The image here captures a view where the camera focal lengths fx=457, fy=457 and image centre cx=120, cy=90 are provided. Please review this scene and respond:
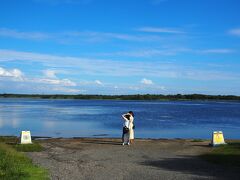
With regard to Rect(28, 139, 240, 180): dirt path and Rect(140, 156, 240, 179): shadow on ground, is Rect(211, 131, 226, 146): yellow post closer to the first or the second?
Rect(28, 139, 240, 180): dirt path

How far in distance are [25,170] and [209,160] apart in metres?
6.81

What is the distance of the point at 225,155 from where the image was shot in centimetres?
1752

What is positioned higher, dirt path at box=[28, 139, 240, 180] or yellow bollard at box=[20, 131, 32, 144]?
yellow bollard at box=[20, 131, 32, 144]

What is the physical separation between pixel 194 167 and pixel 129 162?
242 centimetres

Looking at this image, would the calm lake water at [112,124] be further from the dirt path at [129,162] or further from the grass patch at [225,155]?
the grass patch at [225,155]

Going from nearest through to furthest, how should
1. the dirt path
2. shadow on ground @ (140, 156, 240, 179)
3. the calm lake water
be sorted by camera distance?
the dirt path → shadow on ground @ (140, 156, 240, 179) → the calm lake water

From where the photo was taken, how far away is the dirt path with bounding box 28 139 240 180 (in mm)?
13289

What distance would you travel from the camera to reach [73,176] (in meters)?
13.1

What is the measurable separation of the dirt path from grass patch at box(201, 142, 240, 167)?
491mm

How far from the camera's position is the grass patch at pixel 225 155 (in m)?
16.0

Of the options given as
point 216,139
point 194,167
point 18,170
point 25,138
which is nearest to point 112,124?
point 25,138

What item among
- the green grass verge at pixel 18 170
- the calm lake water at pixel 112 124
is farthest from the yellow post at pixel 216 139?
the calm lake water at pixel 112 124

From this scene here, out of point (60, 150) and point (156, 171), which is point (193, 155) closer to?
point (156, 171)

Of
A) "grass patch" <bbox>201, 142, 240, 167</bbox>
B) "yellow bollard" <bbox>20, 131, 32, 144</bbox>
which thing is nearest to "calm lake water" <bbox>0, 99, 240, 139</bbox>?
"yellow bollard" <bbox>20, 131, 32, 144</bbox>
